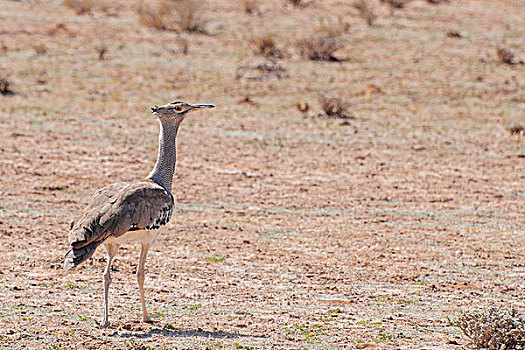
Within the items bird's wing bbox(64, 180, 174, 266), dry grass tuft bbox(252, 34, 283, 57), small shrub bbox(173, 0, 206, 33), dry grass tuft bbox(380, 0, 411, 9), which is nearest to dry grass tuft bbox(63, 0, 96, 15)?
small shrub bbox(173, 0, 206, 33)

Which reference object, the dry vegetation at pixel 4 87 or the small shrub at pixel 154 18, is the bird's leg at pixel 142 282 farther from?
the small shrub at pixel 154 18

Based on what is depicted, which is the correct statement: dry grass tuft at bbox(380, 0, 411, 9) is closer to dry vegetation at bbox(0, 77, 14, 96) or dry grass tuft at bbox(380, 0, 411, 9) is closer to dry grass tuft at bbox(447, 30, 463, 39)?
dry grass tuft at bbox(447, 30, 463, 39)

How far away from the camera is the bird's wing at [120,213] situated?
5355mm

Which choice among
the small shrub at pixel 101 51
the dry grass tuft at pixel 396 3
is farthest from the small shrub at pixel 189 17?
the dry grass tuft at pixel 396 3

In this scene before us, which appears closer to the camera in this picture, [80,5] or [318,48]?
[318,48]

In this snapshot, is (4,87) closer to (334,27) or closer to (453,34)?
(334,27)

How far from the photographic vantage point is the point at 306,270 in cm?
747

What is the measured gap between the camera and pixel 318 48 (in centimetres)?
1927

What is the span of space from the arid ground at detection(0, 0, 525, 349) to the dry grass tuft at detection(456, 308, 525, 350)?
328 millimetres

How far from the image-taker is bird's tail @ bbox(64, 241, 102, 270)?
522 cm

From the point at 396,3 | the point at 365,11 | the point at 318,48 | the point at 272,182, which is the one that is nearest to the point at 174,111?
the point at 272,182

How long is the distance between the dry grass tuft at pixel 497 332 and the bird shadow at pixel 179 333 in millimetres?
1504

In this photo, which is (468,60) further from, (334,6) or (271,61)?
(334,6)

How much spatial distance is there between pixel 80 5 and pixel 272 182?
16.6m
